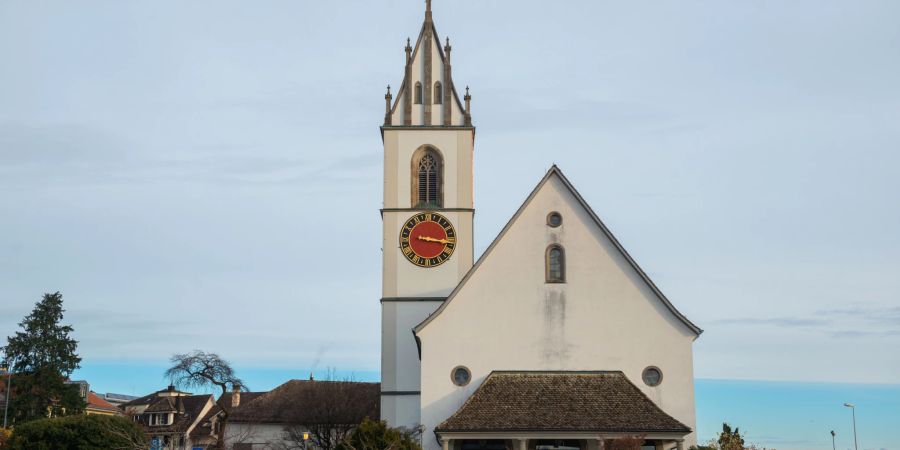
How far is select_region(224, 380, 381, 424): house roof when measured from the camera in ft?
196

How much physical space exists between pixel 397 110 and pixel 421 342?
47.8 ft

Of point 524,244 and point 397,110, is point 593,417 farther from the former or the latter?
point 397,110

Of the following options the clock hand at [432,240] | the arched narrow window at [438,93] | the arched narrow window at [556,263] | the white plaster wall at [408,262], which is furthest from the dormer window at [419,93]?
the arched narrow window at [556,263]

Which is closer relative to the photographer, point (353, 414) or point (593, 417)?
point (593, 417)

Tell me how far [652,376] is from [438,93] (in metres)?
18.3

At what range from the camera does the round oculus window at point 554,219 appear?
36562mm

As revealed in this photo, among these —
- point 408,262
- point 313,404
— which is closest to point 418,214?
point 408,262

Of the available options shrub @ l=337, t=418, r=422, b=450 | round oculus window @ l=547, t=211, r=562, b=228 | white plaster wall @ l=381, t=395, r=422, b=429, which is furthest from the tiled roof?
shrub @ l=337, t=418, r=422, b=450

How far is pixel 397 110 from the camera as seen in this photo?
153 ft

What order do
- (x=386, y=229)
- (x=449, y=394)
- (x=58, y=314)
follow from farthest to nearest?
(x=58, y=314) < (x=386, y=229) < (x=449, y=394)

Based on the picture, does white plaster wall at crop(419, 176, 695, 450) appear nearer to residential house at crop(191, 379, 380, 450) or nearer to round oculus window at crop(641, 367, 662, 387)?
round oculus window at crop(641, 367, 662, 387)

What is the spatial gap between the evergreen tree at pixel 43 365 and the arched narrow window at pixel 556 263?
3673cm

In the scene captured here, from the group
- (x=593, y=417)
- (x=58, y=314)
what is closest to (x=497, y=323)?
(x=593, y=417)

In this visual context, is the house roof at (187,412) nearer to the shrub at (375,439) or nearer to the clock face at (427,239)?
the clock face at (427,239)
